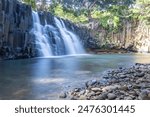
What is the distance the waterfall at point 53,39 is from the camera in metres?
27.5

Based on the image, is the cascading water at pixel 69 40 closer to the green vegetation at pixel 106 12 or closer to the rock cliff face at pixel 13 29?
the rock cliff face at pixel 13 29

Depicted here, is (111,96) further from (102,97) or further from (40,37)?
(40,37)

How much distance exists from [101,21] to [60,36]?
12.6 m

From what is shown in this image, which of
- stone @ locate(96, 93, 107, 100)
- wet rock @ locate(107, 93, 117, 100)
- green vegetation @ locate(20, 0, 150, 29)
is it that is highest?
green vegetation @ locate(20, 0, 150, 29)

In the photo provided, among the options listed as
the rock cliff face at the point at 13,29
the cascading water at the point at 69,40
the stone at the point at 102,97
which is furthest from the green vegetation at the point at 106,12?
the stone at the point at 102,97

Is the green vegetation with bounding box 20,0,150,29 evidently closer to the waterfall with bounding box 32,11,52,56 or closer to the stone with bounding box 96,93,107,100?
the waterfall with bounding box 32,11,52,56

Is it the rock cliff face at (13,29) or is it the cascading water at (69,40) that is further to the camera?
the cascading water at (69,40)

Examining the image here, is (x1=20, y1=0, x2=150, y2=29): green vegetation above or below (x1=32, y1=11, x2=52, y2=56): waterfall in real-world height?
above

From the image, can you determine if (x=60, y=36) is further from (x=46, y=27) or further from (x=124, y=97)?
(x=124, y=97)

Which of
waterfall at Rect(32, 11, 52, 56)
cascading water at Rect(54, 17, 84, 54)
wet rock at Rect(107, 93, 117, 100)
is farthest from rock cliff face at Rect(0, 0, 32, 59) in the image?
wet rock at Rect(107, 93, 117, 100)

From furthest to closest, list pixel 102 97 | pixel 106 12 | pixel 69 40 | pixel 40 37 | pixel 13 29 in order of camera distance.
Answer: pixel 106 12 < pixel 69 40 < pixel 40 37 < pixel 13 29 < pixel 102 97

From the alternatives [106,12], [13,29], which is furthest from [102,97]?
[106,12]

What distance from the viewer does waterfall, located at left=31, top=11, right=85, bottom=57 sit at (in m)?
27.5

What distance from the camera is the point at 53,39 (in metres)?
29.7
